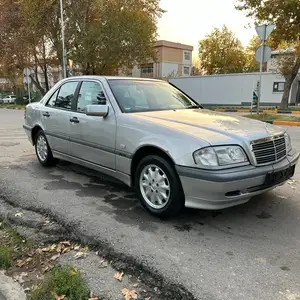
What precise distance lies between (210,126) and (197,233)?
3.80 ft

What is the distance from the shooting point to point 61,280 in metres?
2.56

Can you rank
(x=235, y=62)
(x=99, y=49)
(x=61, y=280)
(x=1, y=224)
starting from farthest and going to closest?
(x=235, y=62) < (x=99, y=49) < (x=1, y=224) < (x=61, y=280)

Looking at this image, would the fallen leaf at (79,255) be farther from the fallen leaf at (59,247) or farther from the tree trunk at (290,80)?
the tree trunk at (290,80)

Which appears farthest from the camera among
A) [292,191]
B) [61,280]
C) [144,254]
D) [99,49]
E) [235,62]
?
[235,62]

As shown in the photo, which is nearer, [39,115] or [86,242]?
[86,242]

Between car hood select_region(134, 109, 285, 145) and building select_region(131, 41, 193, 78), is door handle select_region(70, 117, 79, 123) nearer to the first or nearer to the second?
car hood select_region(134, 109, 285, 145)

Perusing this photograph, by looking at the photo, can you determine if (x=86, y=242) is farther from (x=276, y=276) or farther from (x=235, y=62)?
(x=235, y=62)

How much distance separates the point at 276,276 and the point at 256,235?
28.6 inches

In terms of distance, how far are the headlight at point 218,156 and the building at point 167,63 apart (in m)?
50.0

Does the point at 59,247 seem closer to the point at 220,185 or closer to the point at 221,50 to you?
the point at 220,185

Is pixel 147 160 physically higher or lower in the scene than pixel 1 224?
higher

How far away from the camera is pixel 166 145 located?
Result: 347 cm

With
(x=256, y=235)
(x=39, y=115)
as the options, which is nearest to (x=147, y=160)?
(x=256, y=235)

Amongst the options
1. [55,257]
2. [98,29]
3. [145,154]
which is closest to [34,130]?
A: [145,154]
